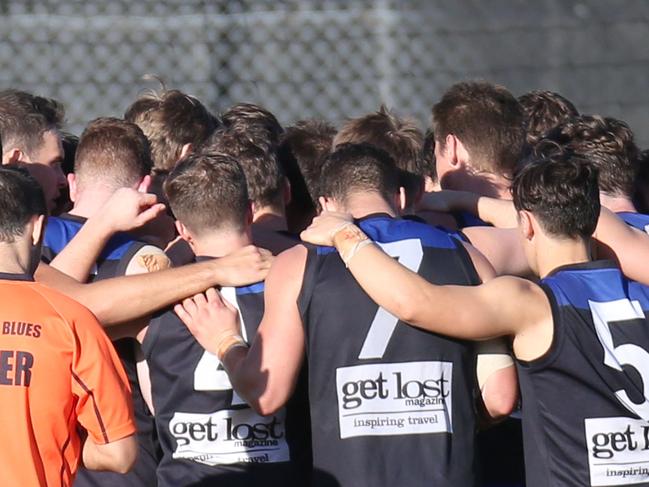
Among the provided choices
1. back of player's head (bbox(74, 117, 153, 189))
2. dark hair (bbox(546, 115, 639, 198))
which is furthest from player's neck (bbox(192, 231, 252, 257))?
dark hair (bbox(546, 115, 639, 198))

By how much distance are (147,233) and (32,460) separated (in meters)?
1.48

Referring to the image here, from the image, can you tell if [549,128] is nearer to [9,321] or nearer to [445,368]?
[445,368]

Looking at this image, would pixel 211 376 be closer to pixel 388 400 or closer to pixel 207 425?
pixel 207 425

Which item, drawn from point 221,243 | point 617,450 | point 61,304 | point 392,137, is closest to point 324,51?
point 392,137

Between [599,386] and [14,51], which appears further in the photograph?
[14,51]

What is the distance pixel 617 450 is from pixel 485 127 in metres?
1.26

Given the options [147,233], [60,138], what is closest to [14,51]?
[60,138]

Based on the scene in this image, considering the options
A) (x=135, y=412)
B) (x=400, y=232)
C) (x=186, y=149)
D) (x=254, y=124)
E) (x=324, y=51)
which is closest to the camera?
(x=400, y=232)

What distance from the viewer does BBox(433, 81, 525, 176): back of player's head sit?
4.50m

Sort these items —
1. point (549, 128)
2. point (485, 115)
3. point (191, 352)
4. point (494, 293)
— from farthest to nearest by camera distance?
1. point (549, 128)
2. point (485, 115)
3. point (191, 352)
4. point (494, 293)

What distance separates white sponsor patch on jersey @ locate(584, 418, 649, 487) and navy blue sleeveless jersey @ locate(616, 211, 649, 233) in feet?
2.73

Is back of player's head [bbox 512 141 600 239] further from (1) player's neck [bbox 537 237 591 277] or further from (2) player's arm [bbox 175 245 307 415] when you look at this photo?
(2) player's arm [bbox 175 245 307 415]

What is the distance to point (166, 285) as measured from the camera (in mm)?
3805

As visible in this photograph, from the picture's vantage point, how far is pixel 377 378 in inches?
143
